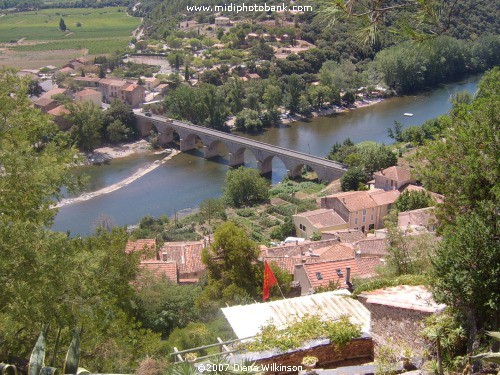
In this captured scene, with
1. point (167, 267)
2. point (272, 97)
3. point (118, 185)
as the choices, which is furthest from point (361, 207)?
point (272, 97)

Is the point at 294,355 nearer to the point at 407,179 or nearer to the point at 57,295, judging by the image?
the point at 57,295

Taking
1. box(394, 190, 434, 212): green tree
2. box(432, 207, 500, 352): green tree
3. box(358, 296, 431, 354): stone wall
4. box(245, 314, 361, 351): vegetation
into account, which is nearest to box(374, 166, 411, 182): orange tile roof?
box(394, 190, 434, 212): green tree

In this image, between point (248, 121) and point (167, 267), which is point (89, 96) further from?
point (167, 267)

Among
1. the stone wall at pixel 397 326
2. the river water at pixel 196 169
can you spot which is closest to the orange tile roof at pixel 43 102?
the river water at pixel 196 169

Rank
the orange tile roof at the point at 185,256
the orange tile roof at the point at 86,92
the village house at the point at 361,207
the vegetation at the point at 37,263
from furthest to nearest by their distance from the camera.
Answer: the orange tile roof at the point at 86,92, the village house at the point at 361,207, the orange tile roof at the point at 185,256, the vegetation at the point at 37,263

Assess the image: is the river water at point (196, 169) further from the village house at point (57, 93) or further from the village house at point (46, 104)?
the village house at point (57, 93)

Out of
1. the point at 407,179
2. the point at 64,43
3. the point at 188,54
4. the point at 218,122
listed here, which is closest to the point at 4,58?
the point at 64,43
